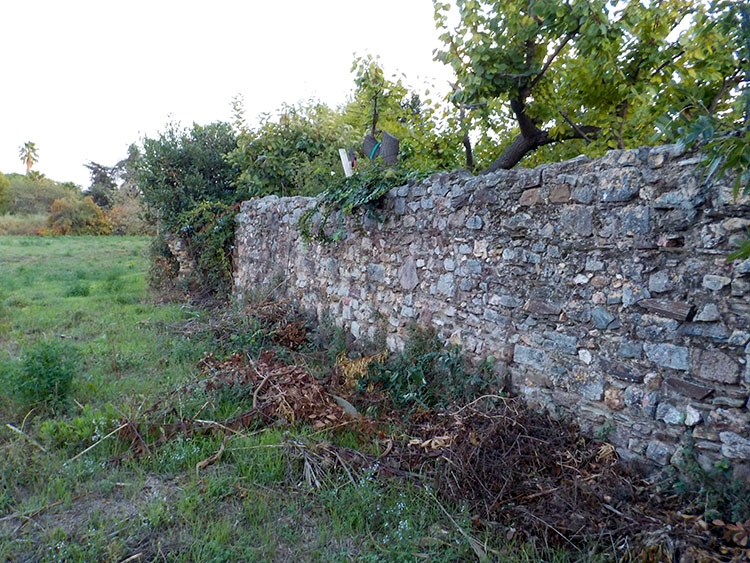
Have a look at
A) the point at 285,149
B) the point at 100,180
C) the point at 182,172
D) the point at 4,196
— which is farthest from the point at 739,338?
the point at 4,196

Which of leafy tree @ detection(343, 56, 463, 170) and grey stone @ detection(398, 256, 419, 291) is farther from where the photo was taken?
leafy tree @ detection(343, 56, 463, 170)

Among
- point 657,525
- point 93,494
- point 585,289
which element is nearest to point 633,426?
point 657,525

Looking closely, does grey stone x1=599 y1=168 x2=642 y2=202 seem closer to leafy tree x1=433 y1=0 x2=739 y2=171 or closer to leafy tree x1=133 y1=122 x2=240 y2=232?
leafy tree x1=433 y1=0 x2=739 y2=171

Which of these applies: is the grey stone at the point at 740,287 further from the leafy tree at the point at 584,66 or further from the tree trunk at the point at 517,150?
the tree trunk at the point at 517,150

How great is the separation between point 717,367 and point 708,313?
287 millimetres

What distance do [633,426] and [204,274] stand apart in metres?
8.84

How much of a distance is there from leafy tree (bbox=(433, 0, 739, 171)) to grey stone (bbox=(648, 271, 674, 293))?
2.77m

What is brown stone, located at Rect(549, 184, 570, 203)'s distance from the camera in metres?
3.64

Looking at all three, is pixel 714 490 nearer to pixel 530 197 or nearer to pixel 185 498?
pixel 530 197

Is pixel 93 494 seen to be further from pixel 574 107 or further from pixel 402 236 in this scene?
pixel 574 107

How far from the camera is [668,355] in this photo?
305 centimetres

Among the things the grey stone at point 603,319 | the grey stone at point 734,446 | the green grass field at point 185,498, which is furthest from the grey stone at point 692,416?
the green grass field at point 185,498

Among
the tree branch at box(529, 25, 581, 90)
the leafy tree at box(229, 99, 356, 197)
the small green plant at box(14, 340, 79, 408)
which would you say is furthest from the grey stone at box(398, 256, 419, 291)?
the leafy tree at box(229, 99, 356, 197)

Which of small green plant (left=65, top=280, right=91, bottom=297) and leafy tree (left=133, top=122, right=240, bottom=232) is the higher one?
leafy tree (left=133, top=122, right=240, bottom=232)
